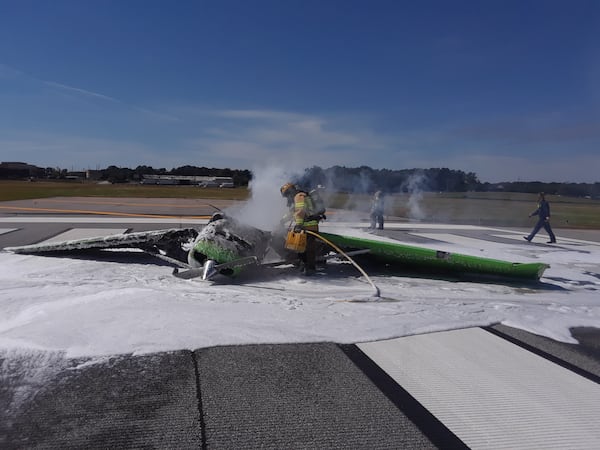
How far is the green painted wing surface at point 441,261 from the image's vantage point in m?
7.89

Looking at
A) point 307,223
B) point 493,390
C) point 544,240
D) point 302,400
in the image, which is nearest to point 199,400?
point 302,400

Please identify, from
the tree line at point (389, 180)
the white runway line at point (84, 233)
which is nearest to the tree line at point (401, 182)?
the tree line at point (389, 180)

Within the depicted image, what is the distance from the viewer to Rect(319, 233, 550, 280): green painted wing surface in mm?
7895

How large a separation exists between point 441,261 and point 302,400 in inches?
212

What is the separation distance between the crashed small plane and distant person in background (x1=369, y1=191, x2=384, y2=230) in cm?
812

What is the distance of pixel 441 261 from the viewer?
8.09 meters

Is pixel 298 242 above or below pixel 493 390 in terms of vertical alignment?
above

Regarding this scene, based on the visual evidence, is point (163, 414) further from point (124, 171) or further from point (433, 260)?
point (124, 171)

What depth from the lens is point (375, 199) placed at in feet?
55.1

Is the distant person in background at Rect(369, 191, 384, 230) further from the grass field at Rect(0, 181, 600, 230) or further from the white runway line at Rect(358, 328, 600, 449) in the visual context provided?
the white runway line at Rect(358, 328, 600, 449)

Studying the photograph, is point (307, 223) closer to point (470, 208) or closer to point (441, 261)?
point (441, 261)

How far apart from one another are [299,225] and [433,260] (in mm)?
2540

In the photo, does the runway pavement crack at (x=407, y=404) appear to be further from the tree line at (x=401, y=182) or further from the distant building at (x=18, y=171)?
the distant building at (x=18, y=171)

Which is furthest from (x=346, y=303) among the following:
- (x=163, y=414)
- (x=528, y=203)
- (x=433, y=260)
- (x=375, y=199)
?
(x=528, y=203)
